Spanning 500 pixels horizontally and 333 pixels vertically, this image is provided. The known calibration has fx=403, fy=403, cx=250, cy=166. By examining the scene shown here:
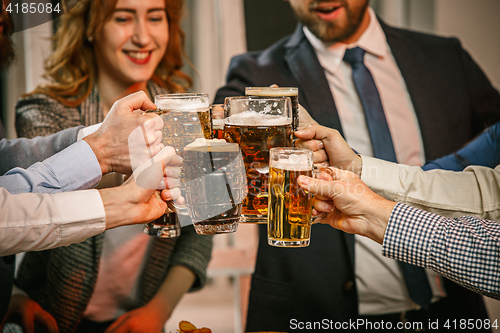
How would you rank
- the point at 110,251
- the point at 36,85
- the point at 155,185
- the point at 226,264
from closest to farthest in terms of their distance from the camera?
the point at 155,185, the point at 110,251, the point at 36,85, the point at 226,264

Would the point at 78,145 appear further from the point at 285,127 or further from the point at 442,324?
the point at 442,324

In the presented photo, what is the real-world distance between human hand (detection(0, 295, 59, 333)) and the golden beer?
1.17 m

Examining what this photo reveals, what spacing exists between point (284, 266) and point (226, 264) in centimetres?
91

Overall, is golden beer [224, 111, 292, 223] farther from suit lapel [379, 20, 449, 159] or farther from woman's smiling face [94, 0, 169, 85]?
suit lapel [379, 20, 449, 159]

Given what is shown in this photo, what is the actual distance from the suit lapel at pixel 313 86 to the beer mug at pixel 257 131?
760 millimetres

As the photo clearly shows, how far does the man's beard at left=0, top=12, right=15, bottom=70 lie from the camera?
5.68 feet

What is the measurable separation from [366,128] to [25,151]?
150 centimetres

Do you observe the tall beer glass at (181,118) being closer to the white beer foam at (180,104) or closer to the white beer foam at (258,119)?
the white beer foam at (180,104)

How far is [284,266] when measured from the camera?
1996mm

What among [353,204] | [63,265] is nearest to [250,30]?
[353,204]

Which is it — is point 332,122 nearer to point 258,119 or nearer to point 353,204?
point 353,204

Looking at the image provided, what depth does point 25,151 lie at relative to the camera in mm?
1474

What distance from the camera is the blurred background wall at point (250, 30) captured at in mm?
2014

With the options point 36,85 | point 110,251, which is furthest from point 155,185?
point 36,85
